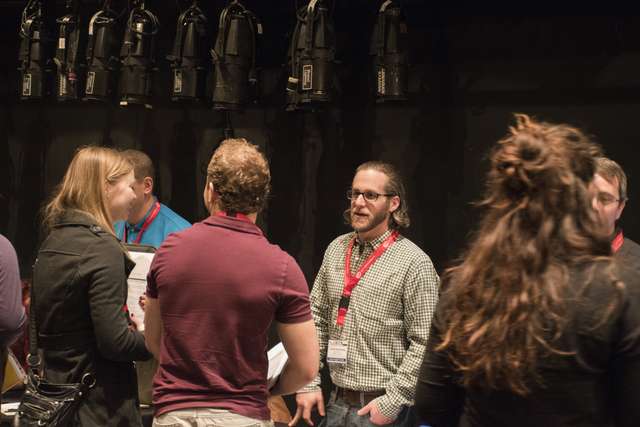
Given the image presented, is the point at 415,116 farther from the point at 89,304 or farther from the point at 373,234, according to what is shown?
the point at 89,304

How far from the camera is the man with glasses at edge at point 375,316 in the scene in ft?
10.1

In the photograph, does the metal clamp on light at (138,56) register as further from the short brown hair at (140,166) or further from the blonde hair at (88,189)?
the blonde hair at (88,189)

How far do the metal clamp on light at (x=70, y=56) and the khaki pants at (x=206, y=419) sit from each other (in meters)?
2.76

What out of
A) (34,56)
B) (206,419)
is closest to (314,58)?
(34,56)

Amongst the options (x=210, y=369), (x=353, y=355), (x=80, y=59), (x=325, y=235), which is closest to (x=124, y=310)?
(x=210, y=369)

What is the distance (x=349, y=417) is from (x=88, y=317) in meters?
1.13

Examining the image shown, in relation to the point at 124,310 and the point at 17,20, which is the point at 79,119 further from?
the point at 124,310

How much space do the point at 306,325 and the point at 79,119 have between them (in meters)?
3.32

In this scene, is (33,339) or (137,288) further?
(137,288)

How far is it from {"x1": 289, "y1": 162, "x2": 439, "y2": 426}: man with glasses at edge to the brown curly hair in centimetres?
160

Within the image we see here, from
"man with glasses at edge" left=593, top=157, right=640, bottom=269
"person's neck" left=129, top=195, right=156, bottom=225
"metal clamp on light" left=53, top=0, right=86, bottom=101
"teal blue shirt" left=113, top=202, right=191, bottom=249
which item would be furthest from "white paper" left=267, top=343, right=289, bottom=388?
"metal clamp on light" left=53, top=0, right=86, bottom=101

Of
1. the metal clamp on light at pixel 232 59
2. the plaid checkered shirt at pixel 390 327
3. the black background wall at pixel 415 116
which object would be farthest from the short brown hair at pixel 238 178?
the metal clamp on light at pixel 232 59

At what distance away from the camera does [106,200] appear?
2715mm

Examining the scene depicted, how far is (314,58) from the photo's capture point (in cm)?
389
